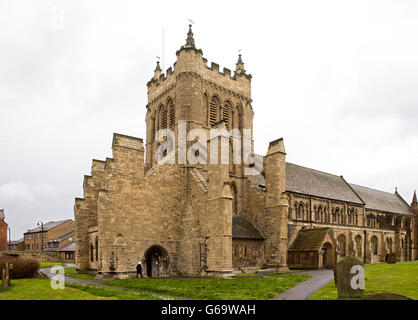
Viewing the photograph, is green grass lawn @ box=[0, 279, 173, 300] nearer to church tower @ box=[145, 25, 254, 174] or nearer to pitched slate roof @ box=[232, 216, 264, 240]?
pitched slate roof @ box=[232, 216, 264, 240]

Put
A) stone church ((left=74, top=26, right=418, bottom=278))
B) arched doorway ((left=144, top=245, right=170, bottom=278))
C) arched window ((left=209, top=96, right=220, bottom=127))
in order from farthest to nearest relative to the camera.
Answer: arched window ((left=209, top=96, right=220, bottom=127))
arched doorway ((left=144, top=245, right=170, bottom=278))
stone church ((left=74, top=26, right=418, bottom=278))

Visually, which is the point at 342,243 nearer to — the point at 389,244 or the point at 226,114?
the point at 389,244

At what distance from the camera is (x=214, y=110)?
38.1 meters

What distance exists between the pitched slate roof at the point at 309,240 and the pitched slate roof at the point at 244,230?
4.66 m

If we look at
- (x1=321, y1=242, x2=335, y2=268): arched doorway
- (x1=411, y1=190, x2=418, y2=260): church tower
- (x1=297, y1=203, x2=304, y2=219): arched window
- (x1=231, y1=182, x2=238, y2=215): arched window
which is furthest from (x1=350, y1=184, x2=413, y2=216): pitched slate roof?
(x1=231, y1=182, x2=238, y2=215): arched window

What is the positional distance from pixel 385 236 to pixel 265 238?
27428mm

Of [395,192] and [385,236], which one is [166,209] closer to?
[385,236]

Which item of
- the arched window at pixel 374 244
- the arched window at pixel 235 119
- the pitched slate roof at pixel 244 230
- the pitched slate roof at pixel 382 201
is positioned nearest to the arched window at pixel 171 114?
the arched window at pixel 235 119

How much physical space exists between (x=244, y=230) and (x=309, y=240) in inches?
285

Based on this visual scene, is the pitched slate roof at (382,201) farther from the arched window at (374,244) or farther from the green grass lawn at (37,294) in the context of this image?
the green grass lawn at (37,294)

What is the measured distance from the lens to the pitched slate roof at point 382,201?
188ft

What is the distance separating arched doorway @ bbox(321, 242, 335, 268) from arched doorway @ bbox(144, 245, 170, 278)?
15861mm

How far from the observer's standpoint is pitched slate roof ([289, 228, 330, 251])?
1373 inches

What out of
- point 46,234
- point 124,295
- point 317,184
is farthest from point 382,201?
point 46,234
